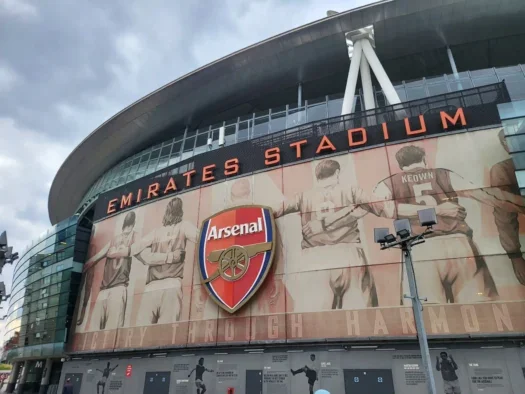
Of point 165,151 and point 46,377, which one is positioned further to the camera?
point 165,151

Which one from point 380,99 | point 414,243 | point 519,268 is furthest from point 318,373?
point 380,99

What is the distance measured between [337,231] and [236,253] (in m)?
6.46

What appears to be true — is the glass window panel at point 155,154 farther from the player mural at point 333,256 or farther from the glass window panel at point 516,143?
the glass window panel at point 516,143

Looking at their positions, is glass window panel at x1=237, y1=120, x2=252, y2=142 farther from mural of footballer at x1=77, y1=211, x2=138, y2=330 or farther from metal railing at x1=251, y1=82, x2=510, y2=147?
mural of footballer at x1=77, y1=211, x2=138, y2=330

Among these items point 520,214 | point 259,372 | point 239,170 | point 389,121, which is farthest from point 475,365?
point 239,170

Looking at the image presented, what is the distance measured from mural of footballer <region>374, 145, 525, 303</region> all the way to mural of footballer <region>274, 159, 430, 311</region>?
96cm

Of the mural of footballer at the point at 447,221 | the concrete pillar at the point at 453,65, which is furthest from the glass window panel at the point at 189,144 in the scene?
the concrete pillar at the point at 453,65

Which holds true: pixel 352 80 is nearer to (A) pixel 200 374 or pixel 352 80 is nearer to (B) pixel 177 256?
(B) pixel 177 256

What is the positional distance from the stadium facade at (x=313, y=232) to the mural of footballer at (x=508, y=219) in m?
→ 0.07

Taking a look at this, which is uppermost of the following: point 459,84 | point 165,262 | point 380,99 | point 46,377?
point 380,99

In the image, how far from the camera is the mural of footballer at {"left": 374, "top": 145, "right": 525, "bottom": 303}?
714 inches

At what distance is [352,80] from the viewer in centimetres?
2792

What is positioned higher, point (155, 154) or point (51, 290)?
point (155, 154)

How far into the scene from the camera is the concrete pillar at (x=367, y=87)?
27.4m
